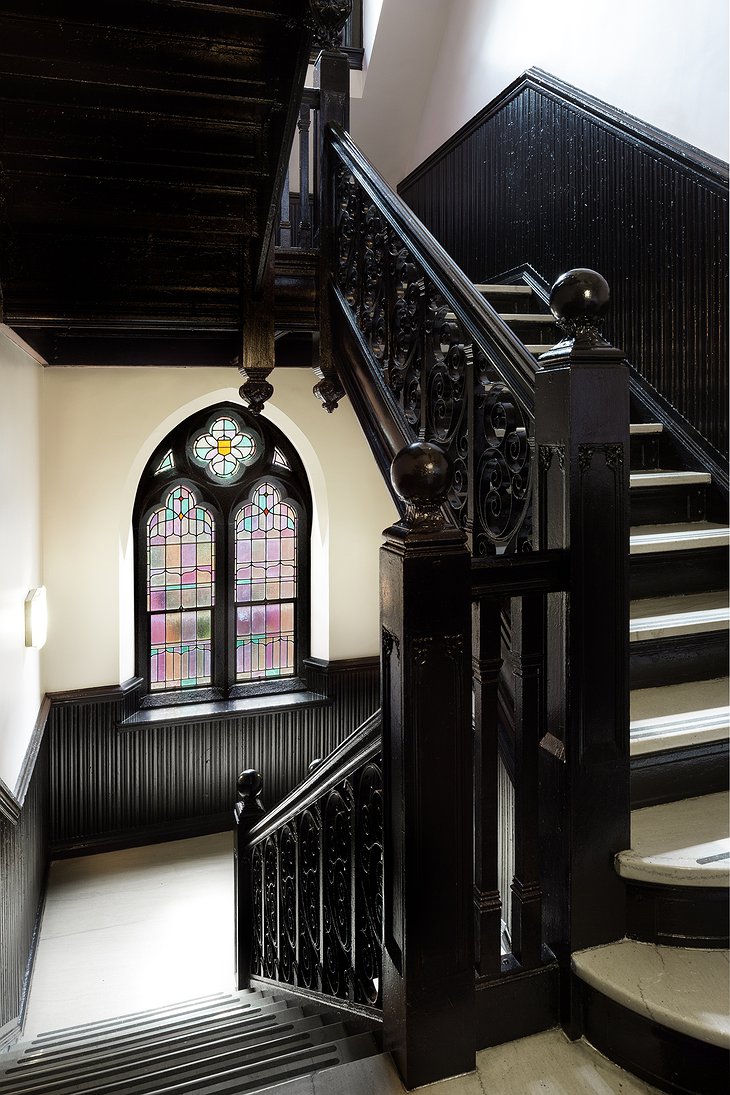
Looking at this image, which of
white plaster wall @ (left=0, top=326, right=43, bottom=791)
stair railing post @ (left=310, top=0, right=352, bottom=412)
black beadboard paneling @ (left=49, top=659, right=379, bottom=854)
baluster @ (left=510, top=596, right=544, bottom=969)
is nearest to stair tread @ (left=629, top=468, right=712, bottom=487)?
stair railing post @ (left=310, top=0, right=352, bottom=412)

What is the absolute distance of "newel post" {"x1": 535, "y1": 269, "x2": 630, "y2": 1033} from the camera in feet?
5.29

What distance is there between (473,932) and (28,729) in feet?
12.0

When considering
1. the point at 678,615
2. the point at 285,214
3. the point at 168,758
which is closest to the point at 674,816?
the point at 678,615

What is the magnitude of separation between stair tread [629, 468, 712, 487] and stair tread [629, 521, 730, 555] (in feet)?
0.55

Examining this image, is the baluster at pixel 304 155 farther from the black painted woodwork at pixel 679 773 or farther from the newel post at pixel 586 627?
the black painted woodwork at pixel 679 773

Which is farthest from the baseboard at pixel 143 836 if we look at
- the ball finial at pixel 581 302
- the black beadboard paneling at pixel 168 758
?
the ball finial at pixel 581 302

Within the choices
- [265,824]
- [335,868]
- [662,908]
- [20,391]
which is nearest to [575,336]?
[662,908]

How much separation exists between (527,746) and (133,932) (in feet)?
12.4

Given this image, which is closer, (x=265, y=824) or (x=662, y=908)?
(x=662, y=908)

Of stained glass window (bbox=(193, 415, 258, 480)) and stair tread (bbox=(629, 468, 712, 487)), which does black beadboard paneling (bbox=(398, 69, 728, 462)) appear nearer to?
stair tread (bbox=(629, 468, 712, 487))

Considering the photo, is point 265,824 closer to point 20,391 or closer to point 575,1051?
point 575,1051

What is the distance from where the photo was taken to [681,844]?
1.76 m

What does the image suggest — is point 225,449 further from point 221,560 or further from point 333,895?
point 333,895

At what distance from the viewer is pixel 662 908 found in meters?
1.67
